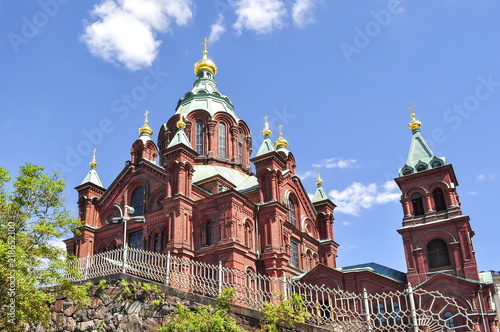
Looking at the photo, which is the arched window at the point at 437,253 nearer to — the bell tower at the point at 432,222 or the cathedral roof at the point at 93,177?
the bell tower at the point at 432,222

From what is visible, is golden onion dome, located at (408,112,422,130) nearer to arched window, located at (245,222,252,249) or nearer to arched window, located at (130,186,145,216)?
arched window, located at (245,222,252,249)

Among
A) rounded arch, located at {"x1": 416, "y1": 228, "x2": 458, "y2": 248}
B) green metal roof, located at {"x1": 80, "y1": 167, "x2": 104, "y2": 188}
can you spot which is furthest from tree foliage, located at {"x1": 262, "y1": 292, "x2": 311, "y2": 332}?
green metal roof, located at {"x1": 80, "y1": 167, "x2": 104, "y2": 188}

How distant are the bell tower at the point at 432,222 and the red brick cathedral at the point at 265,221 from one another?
0.06 metres

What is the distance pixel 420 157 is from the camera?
33375 mm

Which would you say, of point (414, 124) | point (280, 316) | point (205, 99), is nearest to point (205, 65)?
point (205, 99)

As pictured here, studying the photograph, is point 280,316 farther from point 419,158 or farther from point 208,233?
point 419,158

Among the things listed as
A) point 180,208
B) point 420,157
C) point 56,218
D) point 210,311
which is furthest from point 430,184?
point 56,218

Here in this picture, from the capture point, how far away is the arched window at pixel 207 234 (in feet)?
97.4

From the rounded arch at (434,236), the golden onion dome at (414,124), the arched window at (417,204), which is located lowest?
the rounded arch at (434,236)

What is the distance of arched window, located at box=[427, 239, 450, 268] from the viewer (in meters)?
29.3

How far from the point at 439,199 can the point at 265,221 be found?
11.9 m

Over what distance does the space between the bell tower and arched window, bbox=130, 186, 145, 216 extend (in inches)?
704

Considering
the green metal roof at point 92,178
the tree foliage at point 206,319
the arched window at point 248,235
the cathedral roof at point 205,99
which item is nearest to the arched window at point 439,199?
the arched window at point 248,235

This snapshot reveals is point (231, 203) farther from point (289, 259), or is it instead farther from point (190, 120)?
point (190, 120)
